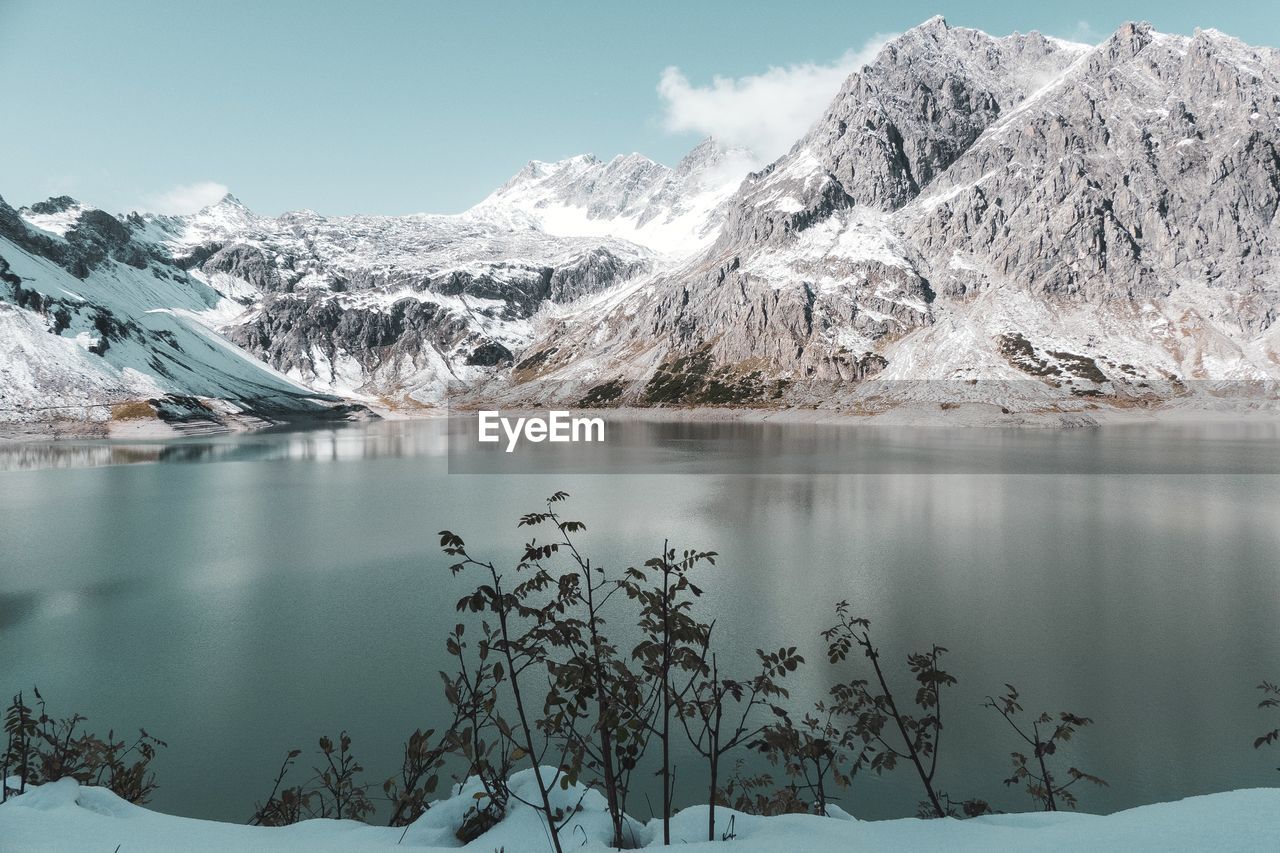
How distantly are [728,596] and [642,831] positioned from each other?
2180 cm

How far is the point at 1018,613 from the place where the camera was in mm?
24844

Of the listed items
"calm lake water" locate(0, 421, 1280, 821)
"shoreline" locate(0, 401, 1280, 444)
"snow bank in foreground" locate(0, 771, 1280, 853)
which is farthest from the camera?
"shoreline" locate(0, 401, 1280, 444)

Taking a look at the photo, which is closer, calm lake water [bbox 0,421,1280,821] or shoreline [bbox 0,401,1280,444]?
calm lake water [bbox 0,421,1280,821]

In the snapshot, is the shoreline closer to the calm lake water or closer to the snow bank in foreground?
the calm lake water

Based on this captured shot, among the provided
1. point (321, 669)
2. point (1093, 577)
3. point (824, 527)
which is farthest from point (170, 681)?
point (1093, 577)

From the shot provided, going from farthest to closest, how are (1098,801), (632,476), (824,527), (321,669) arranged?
(632,476), (824,527), (321,669), (1098,801)

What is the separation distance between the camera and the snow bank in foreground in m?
4.38

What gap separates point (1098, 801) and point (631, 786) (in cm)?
1066

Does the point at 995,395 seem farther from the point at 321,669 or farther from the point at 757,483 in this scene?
the point at 321,669

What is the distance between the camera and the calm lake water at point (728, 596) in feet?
53.0

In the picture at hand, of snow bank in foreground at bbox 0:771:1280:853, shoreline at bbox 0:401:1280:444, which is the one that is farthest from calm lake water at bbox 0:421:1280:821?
shoreline at bbox 0:401:1280:444

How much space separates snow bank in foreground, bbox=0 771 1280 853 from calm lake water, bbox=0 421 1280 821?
9304 millimetres

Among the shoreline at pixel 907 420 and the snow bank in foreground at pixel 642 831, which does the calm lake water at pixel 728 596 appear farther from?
the shoreline at pixel 907 420

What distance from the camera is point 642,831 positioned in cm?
637
